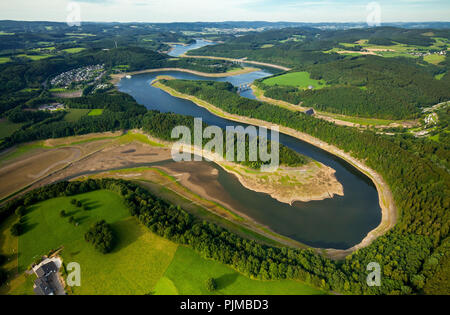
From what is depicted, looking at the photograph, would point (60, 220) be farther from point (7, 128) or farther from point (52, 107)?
point (52, 107)

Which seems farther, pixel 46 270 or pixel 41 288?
pixel 46 270

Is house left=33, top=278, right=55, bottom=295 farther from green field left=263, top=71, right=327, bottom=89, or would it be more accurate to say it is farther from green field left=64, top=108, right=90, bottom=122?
green field left=263, top=71, right=327, bottom=89

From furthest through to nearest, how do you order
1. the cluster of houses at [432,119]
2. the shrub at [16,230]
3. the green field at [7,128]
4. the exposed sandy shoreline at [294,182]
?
the cluster of houses at [432,119] < the green field at [7,128] < the exposed sandy shoreline at [294,182] < the shrub at [16,230]

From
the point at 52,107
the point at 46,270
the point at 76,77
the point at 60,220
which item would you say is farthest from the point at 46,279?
the point at 76,77

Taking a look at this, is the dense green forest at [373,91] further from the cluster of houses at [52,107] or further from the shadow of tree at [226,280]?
the cluster of houses at [52,107]

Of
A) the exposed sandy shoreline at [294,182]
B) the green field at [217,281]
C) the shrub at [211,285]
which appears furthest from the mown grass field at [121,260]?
the exposed sandy shoreline at [294,182]

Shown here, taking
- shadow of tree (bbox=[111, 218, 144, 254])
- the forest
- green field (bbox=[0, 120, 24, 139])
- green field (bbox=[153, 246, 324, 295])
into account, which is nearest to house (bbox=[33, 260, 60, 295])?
shadow of tree (bbox=[111, 218, 144, 254])
